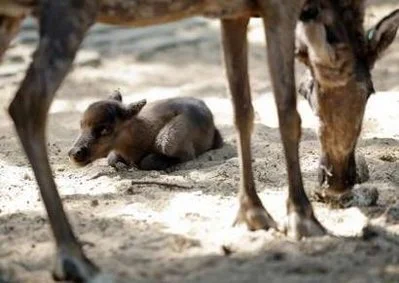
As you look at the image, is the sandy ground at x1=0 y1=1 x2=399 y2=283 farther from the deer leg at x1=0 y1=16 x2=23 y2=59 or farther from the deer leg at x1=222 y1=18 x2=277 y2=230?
the deer leg at x1=0 y1=16 x2=23 y2=59

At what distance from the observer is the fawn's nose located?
7145 millimetres

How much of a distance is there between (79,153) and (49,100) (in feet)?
8.07

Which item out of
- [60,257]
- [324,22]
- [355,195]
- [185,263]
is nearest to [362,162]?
[355,195]

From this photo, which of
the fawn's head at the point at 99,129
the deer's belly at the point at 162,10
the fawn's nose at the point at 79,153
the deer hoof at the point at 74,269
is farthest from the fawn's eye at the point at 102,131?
the deer hoof at the point at 74,269

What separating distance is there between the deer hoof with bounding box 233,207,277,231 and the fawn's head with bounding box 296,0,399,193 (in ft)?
2.46

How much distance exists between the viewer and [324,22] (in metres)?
5.82

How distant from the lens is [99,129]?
24.2 ft

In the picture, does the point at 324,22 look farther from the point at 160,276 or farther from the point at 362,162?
the point at 160,276

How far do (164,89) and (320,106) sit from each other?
465 cm

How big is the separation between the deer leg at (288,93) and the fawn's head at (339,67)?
43 cm

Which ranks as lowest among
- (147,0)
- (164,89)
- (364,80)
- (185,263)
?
(164,89)

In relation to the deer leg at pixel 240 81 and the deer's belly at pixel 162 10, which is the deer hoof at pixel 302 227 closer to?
the deer leg at pixel 240 81

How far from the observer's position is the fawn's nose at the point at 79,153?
7145 mm

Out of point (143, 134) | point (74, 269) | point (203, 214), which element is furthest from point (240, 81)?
point (143, 134)
